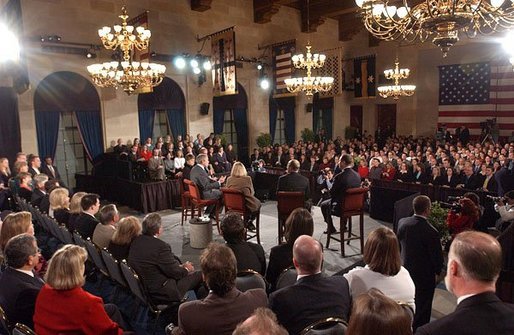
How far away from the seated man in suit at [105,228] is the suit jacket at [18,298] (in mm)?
1579

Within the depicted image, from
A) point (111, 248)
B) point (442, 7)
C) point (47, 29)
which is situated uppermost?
point (47, 29)

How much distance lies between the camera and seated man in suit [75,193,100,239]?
4.87 meters

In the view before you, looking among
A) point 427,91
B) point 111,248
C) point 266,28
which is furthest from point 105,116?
point 427,91

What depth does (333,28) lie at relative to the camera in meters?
19.3

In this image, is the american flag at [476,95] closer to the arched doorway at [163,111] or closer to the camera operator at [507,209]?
the arched doorway at [163,111]

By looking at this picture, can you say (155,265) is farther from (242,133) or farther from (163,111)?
(242,133)

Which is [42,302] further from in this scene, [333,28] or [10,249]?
[333,28]

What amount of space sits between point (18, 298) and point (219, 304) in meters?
1.62

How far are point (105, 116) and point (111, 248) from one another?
29.5ft

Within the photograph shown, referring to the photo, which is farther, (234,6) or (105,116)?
(234,6)

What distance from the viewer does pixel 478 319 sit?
1.59 m

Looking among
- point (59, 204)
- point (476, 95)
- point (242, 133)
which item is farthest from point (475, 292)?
point (476, 95)

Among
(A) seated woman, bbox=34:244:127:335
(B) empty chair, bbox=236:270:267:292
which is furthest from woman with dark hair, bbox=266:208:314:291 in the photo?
(A) seated woman, bbox=34:244:127:335

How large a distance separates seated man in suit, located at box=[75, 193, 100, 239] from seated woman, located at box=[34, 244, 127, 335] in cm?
222
